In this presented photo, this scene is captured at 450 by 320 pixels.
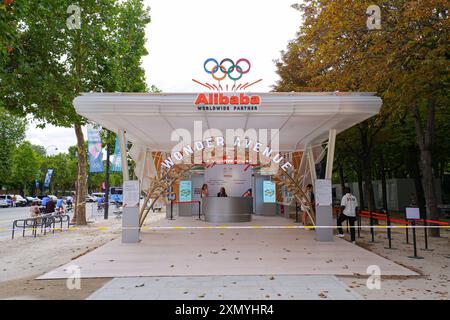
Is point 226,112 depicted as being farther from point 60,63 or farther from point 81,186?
point 81,186

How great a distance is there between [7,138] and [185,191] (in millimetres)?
30547

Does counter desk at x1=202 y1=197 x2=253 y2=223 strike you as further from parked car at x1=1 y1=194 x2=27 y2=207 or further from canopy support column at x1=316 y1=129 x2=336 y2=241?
parked car at x1=1 y1=194 x2=27 y2=207

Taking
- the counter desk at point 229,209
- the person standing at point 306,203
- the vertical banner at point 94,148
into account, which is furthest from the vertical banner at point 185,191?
the person standing at point 306,203

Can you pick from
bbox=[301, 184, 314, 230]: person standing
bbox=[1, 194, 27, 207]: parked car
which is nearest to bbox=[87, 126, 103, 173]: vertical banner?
bbox=[301, 184, 314, 230]: person standing

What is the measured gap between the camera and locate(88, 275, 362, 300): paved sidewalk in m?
5.30

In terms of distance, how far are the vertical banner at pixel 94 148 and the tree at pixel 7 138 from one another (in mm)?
26770

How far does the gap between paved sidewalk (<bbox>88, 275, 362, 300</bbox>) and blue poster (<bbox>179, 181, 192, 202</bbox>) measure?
52.3 feet

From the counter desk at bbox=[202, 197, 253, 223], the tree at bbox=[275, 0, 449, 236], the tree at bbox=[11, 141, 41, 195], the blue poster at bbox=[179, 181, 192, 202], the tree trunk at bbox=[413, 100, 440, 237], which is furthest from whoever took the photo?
the tree at bbox=[11, 141, 41, 195]

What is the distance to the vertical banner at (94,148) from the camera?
18.6 meters

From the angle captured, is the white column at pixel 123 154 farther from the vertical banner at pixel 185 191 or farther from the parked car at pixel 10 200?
the parked car at pixel 10 200

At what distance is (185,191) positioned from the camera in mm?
22484

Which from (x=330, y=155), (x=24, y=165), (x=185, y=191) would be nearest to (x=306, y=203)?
(x=330, y=155)

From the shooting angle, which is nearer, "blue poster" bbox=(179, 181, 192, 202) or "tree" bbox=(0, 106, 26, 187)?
"blue poster" bbox=(179, 181, 192, 202)

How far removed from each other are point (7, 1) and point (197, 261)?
6888mm
